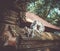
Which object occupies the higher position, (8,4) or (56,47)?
(8,4)

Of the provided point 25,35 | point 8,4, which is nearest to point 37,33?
point 25,35

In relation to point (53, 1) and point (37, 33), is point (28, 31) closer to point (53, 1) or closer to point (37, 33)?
point (37, 33)

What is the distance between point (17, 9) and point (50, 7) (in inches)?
721

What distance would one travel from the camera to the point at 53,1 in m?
19.7

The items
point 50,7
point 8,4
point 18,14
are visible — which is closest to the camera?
point 8,4

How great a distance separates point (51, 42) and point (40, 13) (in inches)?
723

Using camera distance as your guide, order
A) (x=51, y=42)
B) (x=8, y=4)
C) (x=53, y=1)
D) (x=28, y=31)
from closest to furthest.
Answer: (x=8, y=4)
(x=28, y=31)
(x=51, y=42)
(x=53, y=1)

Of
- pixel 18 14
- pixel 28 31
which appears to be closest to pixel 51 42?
pixel 28 31

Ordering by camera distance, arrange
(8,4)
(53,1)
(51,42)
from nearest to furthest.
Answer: (8,4)
(51,42)
(53,1)

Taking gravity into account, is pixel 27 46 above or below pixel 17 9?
below

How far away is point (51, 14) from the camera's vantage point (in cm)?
2323

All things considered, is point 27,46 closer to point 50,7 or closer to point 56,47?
point 56,47

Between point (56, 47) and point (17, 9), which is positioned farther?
point (56, 47)

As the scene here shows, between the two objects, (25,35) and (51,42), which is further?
(51,42)
